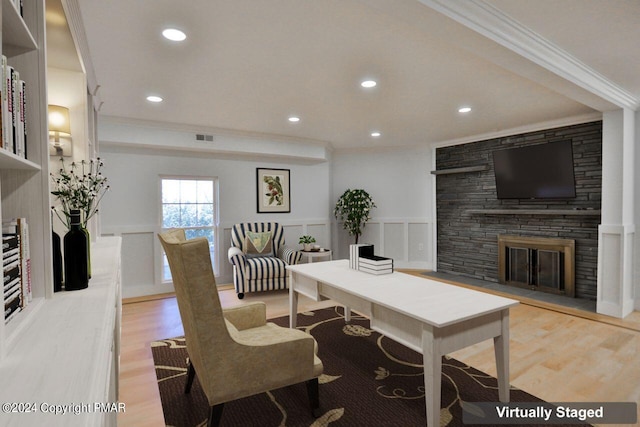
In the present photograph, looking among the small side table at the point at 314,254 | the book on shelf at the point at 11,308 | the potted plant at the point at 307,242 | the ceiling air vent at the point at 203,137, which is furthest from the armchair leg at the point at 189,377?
the ceiling air vent at the point at 203,137

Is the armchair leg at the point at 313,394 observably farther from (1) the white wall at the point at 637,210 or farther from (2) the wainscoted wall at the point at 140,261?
(1) the white wall at the point at 637,210

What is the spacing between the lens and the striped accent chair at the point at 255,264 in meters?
4.45

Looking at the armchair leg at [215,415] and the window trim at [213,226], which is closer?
the armchair leg at [215,415]

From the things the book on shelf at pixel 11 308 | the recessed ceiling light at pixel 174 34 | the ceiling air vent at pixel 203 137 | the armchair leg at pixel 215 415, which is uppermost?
the recessed ceiling light at pixel 174 34

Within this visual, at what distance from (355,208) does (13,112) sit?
550 centimetres

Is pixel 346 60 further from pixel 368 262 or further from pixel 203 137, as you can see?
pixel 203 137

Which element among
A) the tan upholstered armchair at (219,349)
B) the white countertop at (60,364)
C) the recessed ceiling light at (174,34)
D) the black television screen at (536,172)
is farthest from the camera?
the black television screen at (536,172)

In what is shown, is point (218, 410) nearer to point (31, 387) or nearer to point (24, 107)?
point (31, 387)

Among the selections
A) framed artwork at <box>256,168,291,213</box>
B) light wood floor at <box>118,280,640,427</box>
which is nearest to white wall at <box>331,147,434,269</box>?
framed artwork at <box>256,168,291,213</box>

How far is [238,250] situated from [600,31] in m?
4.27

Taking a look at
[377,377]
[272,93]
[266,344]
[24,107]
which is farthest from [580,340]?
[24,107]

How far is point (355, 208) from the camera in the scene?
6.22m

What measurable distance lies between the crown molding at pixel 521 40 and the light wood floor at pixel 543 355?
7.26 feet

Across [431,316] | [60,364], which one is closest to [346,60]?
[431,316]
